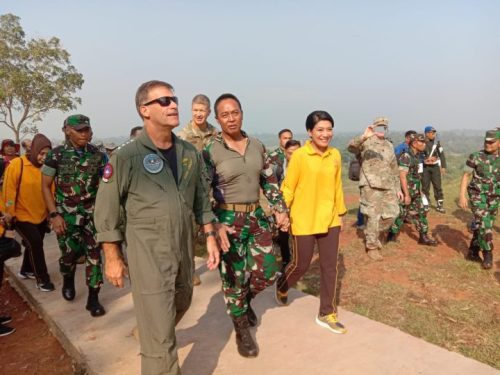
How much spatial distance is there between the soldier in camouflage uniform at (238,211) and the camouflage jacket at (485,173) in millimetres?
3843

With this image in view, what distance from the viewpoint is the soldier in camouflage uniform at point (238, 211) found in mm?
3193

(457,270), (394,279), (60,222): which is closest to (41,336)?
(60,222)

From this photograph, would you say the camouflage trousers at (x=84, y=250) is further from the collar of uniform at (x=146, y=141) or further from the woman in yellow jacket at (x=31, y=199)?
the collar of uniform at (x=146, y=141)

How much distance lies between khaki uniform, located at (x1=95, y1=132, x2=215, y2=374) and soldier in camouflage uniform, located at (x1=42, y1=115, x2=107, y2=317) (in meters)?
1.97

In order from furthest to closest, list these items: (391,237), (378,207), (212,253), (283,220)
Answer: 1. (391,237)
2. (378,207)
3. (283,220)
4. (212,253)

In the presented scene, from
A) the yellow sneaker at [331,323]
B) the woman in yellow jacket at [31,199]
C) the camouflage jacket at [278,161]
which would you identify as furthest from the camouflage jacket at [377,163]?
the woman in yellow jacket at [31,199]

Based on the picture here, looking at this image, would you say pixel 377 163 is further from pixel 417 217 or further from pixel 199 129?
pixel 199 129

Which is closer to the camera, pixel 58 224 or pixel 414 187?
pixel 58 224

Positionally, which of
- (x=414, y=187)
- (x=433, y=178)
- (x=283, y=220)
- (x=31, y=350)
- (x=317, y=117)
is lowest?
(x=31, y=350)

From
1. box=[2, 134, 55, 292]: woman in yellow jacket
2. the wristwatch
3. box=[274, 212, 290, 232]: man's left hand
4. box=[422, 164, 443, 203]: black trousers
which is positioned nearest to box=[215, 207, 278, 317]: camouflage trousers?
box=[274, 212, 290, 232]: man's left hand

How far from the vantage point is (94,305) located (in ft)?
13.2

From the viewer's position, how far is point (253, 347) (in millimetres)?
3098

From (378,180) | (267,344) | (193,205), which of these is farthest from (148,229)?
(378,180)

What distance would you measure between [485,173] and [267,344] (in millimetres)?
4192
